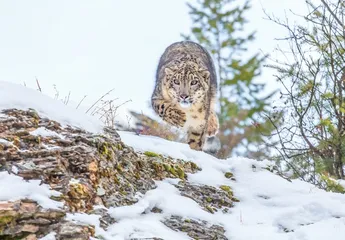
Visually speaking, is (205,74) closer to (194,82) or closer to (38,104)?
(194,82)

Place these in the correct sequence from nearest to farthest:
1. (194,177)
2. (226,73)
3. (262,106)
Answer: (194,177)
(262,106)
(226,73)

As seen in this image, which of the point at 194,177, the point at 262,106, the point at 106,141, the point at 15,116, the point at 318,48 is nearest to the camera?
the point at 15,116

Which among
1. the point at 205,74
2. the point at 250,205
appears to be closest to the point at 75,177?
the point at 250,205

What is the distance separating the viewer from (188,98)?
707cm

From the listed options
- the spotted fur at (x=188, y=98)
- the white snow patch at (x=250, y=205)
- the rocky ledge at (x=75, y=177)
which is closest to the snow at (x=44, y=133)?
the rocky ledge at (x=75, y=177)

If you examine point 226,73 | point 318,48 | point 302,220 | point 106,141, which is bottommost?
point 302,220

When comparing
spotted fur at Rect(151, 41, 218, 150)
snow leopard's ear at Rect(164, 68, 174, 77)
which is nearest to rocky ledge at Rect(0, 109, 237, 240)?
spotted fur at Rect(151, 41, 218, 150)

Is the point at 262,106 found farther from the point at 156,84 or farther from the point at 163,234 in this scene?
Answer: the point at 163,234

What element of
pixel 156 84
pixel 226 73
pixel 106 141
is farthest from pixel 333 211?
pixel 226 73

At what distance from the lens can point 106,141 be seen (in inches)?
133

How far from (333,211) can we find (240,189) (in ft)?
2.42

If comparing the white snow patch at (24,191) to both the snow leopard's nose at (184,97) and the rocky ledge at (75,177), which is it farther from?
the snow leopard's nose at (184,97)

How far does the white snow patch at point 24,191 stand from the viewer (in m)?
2.45

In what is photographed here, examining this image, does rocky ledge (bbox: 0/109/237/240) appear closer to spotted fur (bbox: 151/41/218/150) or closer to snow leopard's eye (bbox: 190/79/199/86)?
spotted fur (bbox: 151/41/218/150)
